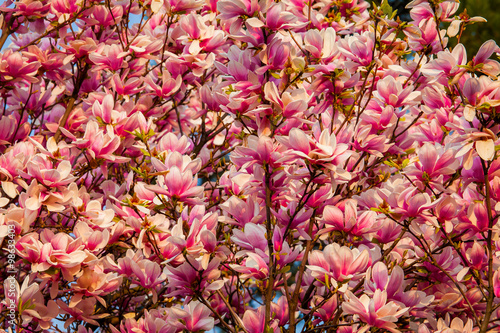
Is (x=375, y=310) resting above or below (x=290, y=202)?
below

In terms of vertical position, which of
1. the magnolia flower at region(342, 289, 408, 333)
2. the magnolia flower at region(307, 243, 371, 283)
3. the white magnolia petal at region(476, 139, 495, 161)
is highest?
the white magnolia petal at region(476, 139, 495, 161)

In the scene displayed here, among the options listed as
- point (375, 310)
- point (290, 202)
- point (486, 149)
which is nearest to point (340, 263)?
point (375, 310)

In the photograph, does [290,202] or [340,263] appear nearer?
[340,263]

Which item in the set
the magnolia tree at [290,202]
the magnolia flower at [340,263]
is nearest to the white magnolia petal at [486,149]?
the magnolia tree at [290,202]

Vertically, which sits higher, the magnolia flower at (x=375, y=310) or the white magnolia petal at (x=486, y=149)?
the white magnolia petal at (x=486, y=149)

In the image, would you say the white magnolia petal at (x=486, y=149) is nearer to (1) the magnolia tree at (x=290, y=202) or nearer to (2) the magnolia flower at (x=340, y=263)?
(1) the magnolia tree at (x=290, y=202)

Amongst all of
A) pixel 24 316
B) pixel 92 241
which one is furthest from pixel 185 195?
pixel 24 316

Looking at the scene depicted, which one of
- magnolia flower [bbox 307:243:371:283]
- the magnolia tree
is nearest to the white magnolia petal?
the magnolia tree

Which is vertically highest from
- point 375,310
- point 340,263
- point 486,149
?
point 486,149

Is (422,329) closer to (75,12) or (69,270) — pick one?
(69,270)

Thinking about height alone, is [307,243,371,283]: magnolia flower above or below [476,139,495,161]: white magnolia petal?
below

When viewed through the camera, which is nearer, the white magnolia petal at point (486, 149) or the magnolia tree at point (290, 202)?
the white magnolia petal at point (486, 149)

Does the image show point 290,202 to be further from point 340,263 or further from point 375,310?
point 375,310

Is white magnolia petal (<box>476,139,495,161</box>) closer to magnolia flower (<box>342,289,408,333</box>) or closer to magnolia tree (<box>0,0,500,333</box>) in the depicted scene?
magnolia tree (<box>0,0,500,333</box>)
